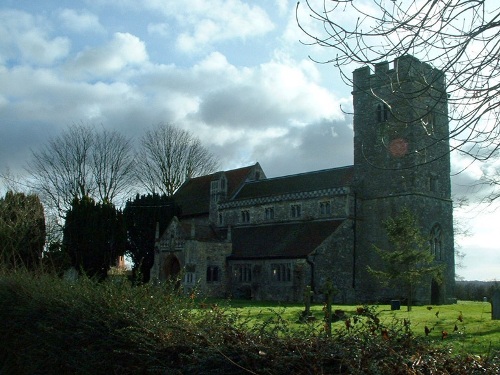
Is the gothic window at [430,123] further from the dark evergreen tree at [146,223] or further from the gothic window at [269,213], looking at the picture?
the dark evergreen tree at [146,223]

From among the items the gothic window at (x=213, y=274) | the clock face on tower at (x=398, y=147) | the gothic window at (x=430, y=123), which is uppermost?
the clock face on tower at (x=398, y=147)

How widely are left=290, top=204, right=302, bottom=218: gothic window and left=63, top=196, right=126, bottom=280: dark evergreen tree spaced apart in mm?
12303

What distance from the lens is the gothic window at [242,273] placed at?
3559cm

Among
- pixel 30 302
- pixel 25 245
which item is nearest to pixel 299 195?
pixel 25 245

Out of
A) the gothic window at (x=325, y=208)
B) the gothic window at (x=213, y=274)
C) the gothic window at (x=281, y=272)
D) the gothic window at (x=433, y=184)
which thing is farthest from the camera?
the gothic window at (x=213, y=274)

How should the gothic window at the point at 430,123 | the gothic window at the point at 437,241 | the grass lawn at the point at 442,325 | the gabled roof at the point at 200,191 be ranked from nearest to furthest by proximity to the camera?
the grass lawn at the point at 442,325 → the gothic window at the point at 430,123 → the gothic window at the point at 437,241 → the gabled roof at the point at 200,191

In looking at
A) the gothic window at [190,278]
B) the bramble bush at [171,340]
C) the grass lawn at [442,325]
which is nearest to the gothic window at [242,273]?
the gothic window at [190,278]

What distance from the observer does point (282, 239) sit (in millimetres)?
35406

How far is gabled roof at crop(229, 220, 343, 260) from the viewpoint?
33.1m

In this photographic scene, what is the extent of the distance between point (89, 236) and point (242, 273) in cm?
1048

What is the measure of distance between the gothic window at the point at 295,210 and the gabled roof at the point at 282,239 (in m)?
0.63

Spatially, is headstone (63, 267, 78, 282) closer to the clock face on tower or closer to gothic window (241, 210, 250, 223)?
gothic window (241, 210, 250, 223)

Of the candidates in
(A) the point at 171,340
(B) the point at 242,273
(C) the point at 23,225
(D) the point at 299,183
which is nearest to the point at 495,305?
(A) the point at 171,340

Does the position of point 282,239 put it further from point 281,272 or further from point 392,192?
point 392,192
